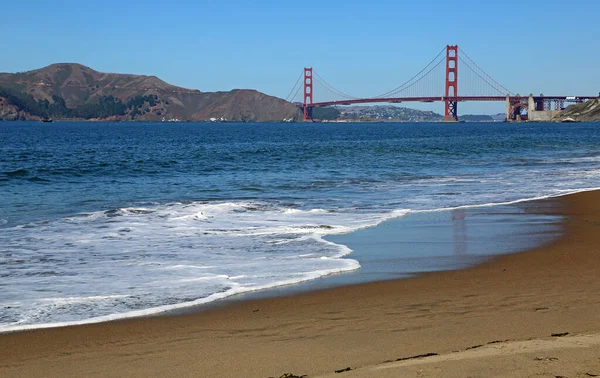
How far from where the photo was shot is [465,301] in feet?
14.5

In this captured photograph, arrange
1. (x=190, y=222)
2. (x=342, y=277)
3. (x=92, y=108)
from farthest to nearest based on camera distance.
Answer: (x=92, y=108)
(x=190, y=222)
(x=342, y=277)

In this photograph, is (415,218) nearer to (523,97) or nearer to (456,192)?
(456,192)

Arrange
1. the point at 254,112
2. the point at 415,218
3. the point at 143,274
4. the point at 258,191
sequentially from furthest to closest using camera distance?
the point at 254,112
the point at 258,191
the point at 415,218
the point at 143,274

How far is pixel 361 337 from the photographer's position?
3.63m

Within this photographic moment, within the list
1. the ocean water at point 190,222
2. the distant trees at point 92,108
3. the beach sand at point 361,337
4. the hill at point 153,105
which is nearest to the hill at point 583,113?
the hill at point 153,105

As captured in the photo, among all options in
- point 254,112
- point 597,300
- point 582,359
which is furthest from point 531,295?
point 254,112

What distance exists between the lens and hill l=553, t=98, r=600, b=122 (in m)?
106

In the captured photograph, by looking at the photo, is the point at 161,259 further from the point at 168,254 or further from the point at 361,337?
the point at 361,337

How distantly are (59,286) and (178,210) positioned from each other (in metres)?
5.10

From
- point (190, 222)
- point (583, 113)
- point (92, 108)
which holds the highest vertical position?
point (92, 108)

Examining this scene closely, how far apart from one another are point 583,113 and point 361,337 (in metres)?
112

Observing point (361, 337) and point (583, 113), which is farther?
point (583, 113)

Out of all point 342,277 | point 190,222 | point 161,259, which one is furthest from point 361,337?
point 190,222

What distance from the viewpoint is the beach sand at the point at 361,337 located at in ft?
10.2
